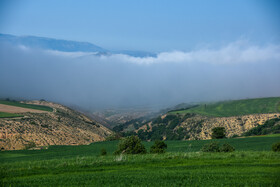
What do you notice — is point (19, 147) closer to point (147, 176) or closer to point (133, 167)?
point (133, 167)

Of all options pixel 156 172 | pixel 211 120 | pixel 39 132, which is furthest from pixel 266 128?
pixel 156 172

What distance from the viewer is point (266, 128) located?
94.2 m

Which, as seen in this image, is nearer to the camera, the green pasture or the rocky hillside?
the green pasture

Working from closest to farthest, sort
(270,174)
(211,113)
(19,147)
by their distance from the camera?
1. (270,174)
2. (19,147)
3. (211,113)

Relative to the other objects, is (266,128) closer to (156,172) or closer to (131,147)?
(131,147)

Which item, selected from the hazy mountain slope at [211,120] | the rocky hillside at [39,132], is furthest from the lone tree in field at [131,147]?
the hazy mountain slope at [211,120]

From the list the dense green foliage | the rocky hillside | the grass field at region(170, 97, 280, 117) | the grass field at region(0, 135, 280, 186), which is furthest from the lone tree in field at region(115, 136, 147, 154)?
the grass field at region(170, 97, 280, 117)

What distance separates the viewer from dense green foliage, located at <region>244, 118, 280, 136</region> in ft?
296

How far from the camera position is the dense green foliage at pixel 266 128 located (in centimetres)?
9012

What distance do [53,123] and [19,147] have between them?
30.6 m

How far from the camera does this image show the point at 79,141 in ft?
304

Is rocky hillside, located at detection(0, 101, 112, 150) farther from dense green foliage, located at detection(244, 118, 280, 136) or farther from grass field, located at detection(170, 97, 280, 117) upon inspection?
grass field, located at detection(170, 97, 280, 117)

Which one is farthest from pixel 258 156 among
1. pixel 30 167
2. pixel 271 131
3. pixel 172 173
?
pixel 271 131

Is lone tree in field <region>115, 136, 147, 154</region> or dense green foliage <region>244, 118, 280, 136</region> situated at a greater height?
lone tree in field <region>115, 136, 147, 154</region>
